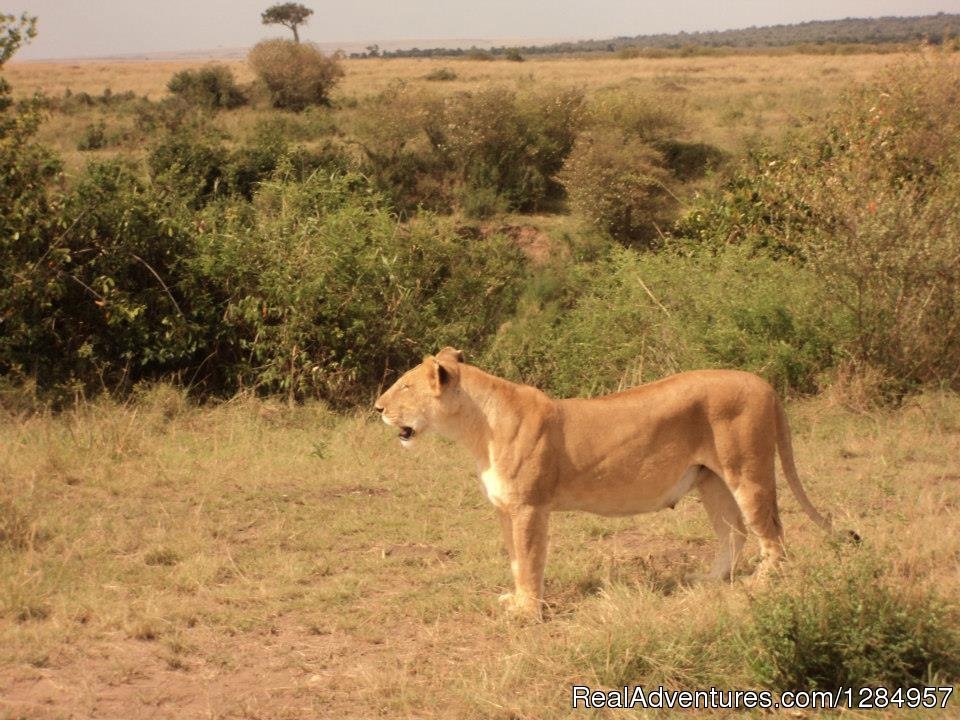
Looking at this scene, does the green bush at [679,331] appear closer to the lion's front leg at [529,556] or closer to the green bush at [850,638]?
the lion's front leg at [529,556]

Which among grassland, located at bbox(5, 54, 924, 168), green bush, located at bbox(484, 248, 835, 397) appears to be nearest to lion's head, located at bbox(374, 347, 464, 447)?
green bush, located at bbox(484, 248, 835, 397)

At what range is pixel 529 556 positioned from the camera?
19.9 ft

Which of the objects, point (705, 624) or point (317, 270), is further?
point (317, 270)

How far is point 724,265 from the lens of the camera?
1184 cm

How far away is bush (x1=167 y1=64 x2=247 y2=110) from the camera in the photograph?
3828 centimetres

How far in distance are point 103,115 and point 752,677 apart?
3537cm

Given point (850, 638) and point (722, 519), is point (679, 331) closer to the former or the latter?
point (722, 519)

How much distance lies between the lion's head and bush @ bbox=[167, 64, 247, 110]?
110 ft

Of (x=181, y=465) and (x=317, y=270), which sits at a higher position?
(x=317, y=270)

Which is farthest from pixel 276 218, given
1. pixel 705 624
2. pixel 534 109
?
pixel 534 109

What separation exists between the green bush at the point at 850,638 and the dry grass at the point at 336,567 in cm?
23

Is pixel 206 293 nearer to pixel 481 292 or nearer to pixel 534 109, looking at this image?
pixel 481 292

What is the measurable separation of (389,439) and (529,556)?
4038 mm

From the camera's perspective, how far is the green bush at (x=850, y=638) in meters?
5.00
